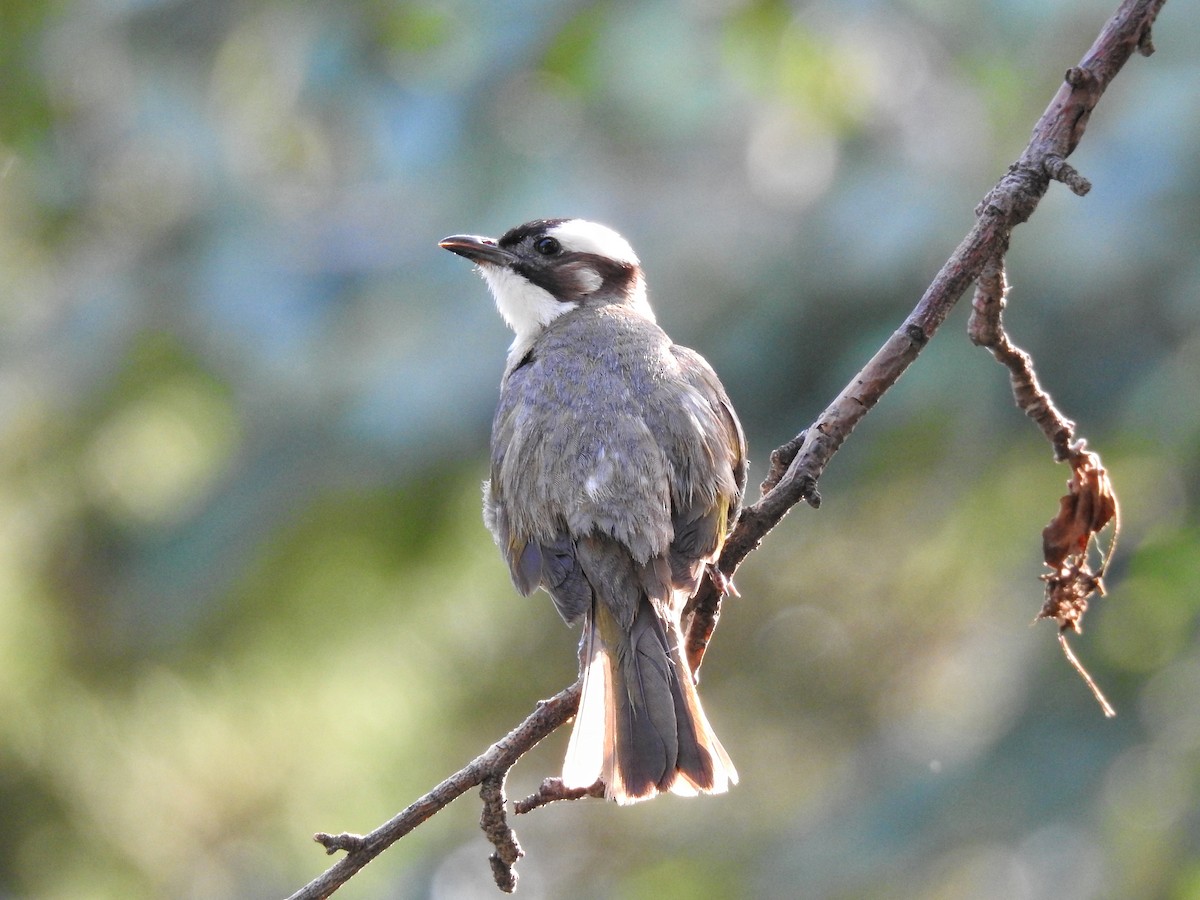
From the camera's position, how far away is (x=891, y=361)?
292cm

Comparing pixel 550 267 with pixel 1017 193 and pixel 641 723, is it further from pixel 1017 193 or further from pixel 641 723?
pixel 1017 193

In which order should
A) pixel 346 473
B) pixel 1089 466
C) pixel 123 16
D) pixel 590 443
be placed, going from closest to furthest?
pixel 1089 466, pixel 590 443, pixel 346 473, pixel 123 16

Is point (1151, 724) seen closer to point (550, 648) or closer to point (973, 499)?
point (973, 499)

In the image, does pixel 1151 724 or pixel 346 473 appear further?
pixel 346 473

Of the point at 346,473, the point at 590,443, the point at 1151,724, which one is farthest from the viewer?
the point at 346,473

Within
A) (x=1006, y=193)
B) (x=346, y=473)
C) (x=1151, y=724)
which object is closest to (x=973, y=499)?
(x=1151, y=724)

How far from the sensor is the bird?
310cm

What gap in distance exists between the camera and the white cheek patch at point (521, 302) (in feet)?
15.7

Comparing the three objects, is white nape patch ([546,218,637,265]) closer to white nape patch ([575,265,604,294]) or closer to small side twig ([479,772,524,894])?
white nape patch ([575,265,604,294])

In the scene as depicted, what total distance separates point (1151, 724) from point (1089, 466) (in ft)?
9.66

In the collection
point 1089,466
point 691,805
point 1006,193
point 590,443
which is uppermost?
point 691,805

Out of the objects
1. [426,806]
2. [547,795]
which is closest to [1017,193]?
[547,795]

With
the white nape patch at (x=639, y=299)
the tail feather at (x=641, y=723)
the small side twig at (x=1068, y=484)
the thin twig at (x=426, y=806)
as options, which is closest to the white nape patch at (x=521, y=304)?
the white nape patch at (x=639, y=299)

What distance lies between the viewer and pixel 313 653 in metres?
6.69
